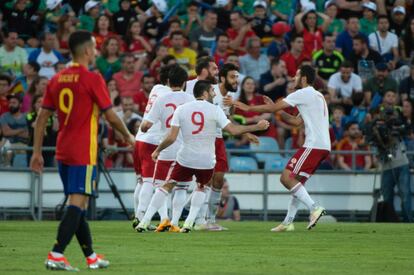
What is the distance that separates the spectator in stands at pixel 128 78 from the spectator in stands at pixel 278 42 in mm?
3325

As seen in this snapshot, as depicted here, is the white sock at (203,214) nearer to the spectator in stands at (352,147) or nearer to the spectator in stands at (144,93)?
the spectator in stands at (352,147)

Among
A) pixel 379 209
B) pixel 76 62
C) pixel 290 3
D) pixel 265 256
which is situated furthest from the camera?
pixel 290 3

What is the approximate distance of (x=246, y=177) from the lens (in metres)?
25.1

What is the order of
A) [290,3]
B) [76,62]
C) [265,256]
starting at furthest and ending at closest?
[290,3] → [265,256] → [76,62]

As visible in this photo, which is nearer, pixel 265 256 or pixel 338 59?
pixel 265 256

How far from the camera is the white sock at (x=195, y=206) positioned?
17.9 metres

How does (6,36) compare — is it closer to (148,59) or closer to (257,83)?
(148,59)

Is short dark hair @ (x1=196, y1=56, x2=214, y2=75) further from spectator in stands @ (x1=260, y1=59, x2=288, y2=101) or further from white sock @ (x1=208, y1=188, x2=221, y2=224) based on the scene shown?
spectator in stands @ (x1=260, y1=59, x2=288, y2=101)

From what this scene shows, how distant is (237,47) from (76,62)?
16.8m

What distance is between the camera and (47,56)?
2709cm

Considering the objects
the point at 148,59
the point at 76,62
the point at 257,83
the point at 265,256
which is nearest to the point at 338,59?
the point at 257,83

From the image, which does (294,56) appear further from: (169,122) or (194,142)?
(194,142)

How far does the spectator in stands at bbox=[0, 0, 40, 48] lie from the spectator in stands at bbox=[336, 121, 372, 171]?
7.57m

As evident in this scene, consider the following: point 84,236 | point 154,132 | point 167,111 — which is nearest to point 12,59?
point 154,132
